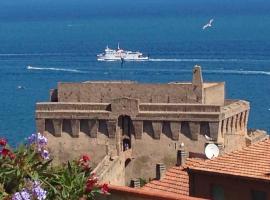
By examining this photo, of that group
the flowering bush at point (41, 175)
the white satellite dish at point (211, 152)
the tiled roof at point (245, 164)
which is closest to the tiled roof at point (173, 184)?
the white satellite dish at point (211, 152)

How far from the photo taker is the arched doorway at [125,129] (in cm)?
5725

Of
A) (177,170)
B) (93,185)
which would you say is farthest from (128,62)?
(93,185)

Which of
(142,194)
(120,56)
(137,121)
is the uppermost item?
(120,56)

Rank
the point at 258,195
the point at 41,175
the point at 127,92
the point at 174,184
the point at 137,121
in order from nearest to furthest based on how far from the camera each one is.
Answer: the point at 41,175, the point at 258,195, the point at 174,184, the point at 137,121, the point at 127,92

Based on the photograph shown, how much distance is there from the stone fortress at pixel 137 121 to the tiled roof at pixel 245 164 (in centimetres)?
3286

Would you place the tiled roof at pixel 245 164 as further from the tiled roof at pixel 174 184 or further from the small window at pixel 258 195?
the tiled roof at pixel 174 184

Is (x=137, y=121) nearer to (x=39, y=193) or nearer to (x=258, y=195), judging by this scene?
(x=258, y=195)

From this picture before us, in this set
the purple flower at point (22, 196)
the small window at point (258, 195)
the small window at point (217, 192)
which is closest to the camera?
the purple flower at point (22, 196)

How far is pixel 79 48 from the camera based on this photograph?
195250mm

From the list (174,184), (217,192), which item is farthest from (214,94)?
(217,192)

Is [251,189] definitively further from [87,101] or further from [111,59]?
[111,59]

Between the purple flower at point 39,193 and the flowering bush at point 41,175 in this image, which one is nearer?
the purple flower at point 39,193

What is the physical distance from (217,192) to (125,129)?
127 ft

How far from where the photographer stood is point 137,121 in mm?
56844
